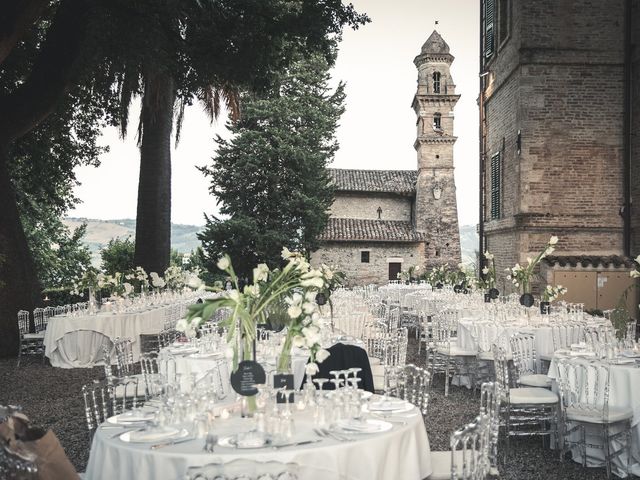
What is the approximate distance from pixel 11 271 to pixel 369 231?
22.4m

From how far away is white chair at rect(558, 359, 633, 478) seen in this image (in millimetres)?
5703

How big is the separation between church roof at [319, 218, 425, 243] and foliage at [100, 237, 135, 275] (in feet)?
35.5

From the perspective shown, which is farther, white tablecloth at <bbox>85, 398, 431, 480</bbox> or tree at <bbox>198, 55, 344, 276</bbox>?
tree at <bbox>198, 55, 344, 276</bbox>

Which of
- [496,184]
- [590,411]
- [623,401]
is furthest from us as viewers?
[496,184]

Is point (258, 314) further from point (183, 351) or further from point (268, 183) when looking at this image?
point (268, 183)

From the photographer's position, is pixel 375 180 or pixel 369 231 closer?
pixel 369 231

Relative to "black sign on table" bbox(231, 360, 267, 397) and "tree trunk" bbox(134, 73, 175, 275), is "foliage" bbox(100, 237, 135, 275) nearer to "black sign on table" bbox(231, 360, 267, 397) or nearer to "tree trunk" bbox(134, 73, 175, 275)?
"tree trunk" bbox(134, 73, 175, 275)

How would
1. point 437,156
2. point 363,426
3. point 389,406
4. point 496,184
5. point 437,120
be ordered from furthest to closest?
point 437,120 < point 437,156 < point 496,184 < point 389,406 < point 363,426

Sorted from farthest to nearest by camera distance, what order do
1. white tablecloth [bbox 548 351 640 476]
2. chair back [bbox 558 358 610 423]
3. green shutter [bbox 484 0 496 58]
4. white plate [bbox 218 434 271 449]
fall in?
green shutter [bbox 484 0 496 58], chair back [bbox 558 358 610 423], white tablecloth [bbox 548 351 640 476], white plate [bbox 218 434 271 449]

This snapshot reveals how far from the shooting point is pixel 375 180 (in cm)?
3731

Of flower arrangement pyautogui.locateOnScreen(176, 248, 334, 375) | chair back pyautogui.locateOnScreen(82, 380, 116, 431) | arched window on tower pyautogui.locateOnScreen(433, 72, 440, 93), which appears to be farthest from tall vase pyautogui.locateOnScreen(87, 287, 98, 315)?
arched window on tower pyautogui.locateOnScreen(433, 72, 440, 93)

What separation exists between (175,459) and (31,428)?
2.60 feet

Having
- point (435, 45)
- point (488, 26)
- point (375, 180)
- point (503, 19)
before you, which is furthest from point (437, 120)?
point (503, 19)

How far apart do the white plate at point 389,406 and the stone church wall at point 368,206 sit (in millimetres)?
31909
